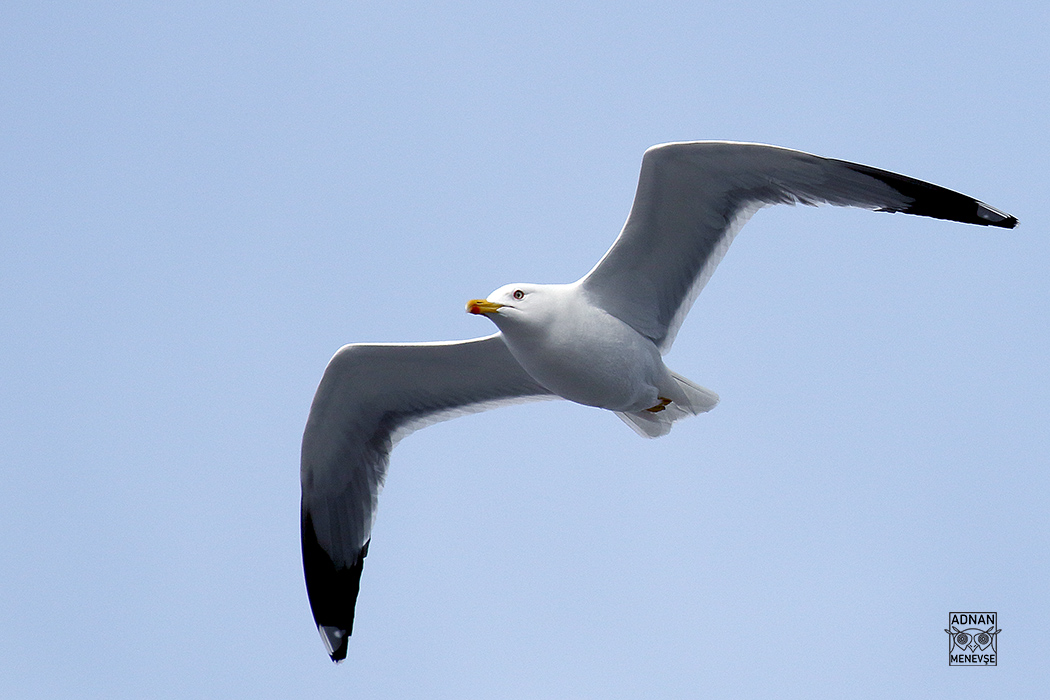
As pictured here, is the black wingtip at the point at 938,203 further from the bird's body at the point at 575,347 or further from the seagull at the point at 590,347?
the bird's body at the point at 575,347

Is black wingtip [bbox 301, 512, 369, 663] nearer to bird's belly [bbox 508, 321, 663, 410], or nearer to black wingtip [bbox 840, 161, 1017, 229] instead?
bird's belly [bbox 508, 321, 663, 410]

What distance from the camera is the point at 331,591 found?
1011 centimetres

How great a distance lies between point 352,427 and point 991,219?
16.8 feet

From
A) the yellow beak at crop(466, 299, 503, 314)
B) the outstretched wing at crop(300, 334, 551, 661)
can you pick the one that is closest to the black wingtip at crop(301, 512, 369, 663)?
the outstretched wing at crop(300, 334, 551, 661)

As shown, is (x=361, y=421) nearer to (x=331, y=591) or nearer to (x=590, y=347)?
(x=331, y=591)

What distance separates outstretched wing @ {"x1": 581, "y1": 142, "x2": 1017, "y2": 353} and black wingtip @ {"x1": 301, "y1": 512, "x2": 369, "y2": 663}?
10.7 ft

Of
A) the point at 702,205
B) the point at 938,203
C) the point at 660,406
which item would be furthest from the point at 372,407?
the point at 938,203

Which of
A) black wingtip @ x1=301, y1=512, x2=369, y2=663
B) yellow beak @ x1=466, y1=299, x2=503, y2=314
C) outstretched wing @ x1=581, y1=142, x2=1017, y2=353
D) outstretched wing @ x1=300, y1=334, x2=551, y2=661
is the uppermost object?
outstretched wing @ x1=581, y1=142, x2=1017, y2=353

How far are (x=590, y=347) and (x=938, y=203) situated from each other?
2.62m

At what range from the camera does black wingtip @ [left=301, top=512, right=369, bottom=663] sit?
10.0 metres

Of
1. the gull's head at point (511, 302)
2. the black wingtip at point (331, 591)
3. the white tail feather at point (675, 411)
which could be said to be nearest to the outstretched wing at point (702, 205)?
the white tail feather at point (675, 411)

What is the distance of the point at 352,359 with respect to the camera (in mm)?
9117

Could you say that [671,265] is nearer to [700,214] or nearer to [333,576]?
[700,214]

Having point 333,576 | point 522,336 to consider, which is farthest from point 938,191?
point 333,576
